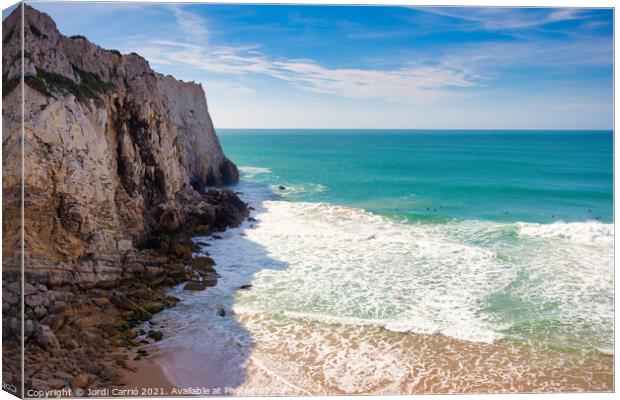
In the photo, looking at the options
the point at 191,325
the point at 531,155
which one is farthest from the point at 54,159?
the point at 531,155

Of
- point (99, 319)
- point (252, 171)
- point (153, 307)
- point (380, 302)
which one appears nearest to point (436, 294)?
point (380, 302)

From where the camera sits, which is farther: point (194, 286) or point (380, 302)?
point (194, 286)

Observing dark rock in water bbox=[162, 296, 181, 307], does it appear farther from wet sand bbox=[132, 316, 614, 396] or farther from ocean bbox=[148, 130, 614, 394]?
wet sand bbox=[132, 316, 614, 396]

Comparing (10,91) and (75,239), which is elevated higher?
(10,91)

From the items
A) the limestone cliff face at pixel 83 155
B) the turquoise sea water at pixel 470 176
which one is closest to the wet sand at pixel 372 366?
the limestone cliff face at pixel 83 155

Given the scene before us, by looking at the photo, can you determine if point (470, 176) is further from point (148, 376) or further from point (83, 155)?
point (148, 376)

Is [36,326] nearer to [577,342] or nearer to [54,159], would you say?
[54,159]

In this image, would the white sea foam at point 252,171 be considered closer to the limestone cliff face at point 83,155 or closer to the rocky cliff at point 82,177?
the rocky cliff at point 82,177

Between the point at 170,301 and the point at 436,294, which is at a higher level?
the point at 436,294
